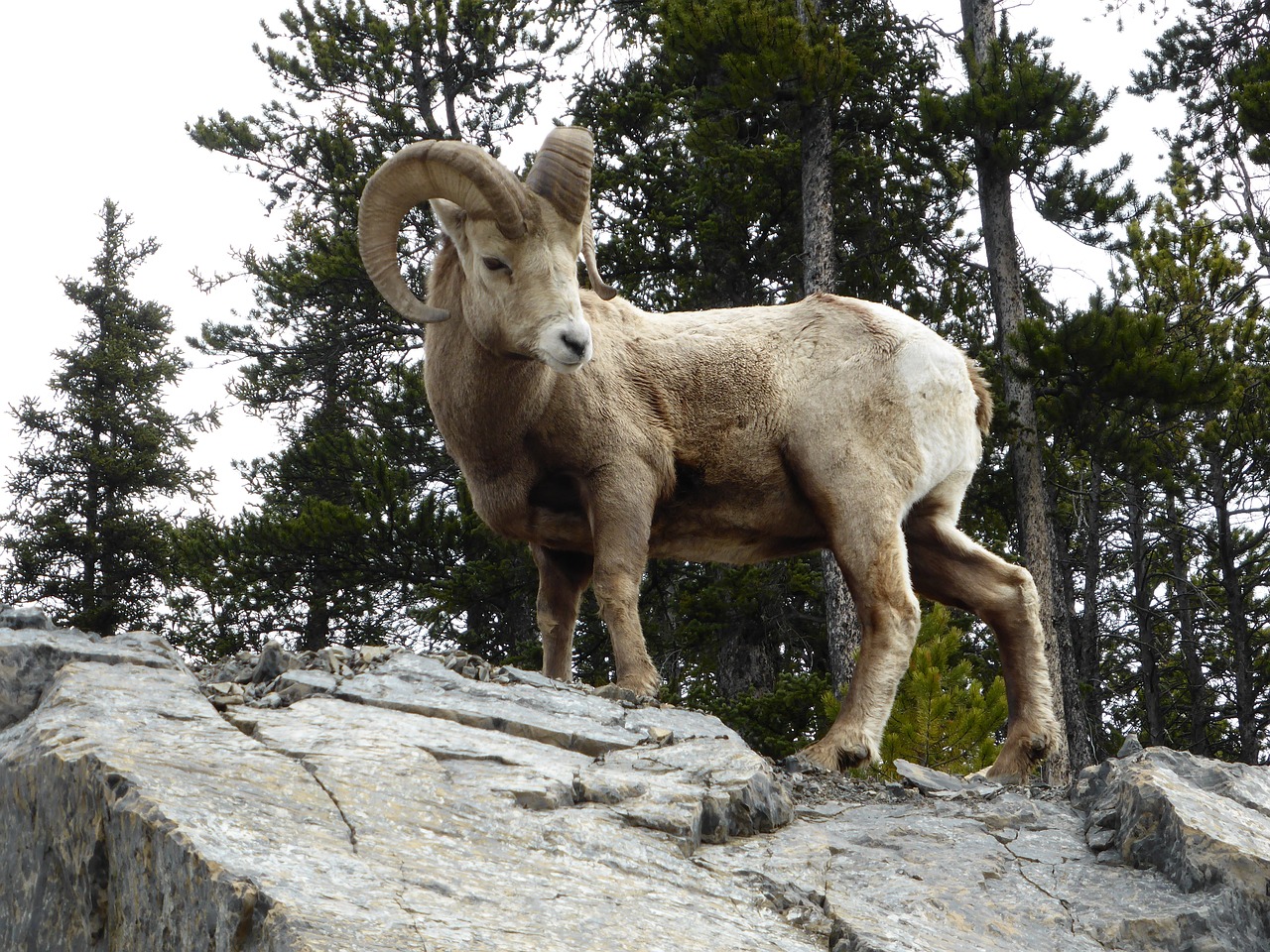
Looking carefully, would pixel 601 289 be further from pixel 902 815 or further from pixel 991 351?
pixel 991 351

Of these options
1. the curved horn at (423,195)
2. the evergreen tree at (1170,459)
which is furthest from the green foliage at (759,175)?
the curved horn at (423,195)

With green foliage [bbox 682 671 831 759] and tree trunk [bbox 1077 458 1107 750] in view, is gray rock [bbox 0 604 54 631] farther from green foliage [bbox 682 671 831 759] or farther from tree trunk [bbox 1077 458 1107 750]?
tree trunk [bbox 1077 458 1107 750]

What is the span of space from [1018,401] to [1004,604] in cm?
706

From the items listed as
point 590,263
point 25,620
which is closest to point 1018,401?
point 590,263

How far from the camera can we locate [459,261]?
6.43 metres

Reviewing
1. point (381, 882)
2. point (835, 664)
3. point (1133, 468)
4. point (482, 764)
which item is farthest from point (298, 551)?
point (381, 882)

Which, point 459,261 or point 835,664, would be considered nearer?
point 459,261

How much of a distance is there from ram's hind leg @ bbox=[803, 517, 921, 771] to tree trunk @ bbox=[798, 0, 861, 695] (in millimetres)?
5992

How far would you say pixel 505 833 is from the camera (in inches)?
153

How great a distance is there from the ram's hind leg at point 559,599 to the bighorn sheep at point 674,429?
0.04 feet

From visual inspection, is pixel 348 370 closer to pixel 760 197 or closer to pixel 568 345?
pixel 760 197

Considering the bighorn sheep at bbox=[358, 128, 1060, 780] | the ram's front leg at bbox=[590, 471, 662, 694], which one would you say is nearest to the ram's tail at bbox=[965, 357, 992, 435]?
the bighorn sheep at bbox=[358, 128, 1060, 780]

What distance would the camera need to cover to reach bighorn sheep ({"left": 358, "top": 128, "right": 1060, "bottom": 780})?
19.8ft

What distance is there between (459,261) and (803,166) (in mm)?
9040
